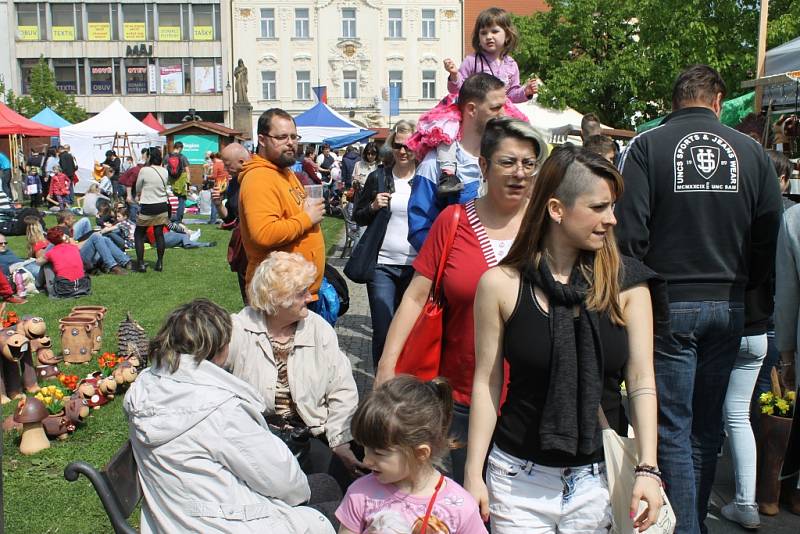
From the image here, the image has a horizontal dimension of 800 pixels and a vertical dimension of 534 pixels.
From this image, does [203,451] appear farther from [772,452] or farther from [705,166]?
[772,452]

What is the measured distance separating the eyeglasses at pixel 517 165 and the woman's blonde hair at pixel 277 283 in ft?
3.68

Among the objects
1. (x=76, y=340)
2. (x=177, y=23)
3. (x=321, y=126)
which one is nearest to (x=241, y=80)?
(x=177, y=23)

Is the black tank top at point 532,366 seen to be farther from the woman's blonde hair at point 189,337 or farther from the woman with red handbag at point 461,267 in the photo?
the woman's blonde hair at point 189,337

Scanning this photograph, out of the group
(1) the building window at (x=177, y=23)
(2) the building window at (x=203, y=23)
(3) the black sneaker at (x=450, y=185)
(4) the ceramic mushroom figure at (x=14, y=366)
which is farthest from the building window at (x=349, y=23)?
(3) the black sneaker at (x=450, y=185)

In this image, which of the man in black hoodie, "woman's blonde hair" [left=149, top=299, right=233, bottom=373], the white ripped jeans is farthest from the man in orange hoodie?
the white ripped jeans

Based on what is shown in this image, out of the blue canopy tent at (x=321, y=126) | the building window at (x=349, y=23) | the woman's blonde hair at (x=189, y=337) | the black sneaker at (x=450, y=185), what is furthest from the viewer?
the building window at (x=349, y=23)

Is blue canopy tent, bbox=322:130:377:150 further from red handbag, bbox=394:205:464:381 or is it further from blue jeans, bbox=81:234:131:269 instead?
red handbag, bbox=394:205:464:381

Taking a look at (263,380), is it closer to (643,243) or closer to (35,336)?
(643,243)

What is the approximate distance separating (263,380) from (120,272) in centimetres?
1035

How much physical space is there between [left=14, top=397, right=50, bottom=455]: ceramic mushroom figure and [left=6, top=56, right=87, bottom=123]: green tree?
49.6 meters

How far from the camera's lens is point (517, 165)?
124 inches

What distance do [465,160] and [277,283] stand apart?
1033mm

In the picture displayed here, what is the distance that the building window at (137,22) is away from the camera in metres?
60.5

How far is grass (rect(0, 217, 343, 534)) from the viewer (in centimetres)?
452
